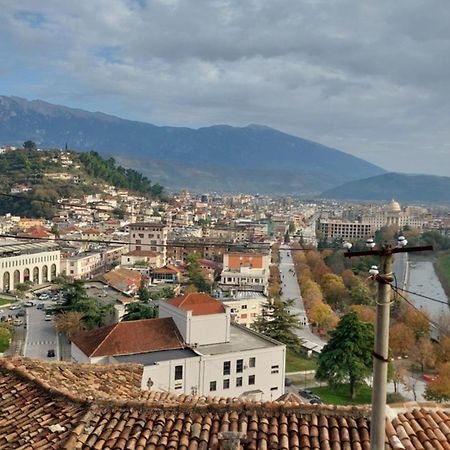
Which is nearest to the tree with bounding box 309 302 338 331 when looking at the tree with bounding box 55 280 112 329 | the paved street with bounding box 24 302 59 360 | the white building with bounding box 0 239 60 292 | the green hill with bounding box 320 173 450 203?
the tree with bounding box 55 280 112 329

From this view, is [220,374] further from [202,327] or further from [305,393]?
[305,393]

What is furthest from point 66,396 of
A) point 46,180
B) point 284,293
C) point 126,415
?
point 46,180

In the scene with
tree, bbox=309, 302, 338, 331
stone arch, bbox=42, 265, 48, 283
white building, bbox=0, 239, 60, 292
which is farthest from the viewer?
stone arch, bbox=42, 265, 48, 283

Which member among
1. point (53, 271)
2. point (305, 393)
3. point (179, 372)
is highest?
point (179, 372)

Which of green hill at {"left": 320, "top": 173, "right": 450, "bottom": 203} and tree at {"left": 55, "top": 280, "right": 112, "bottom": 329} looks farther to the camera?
green hill at {"left": 320, "top": 173, "right": 450, "bottom": 203}

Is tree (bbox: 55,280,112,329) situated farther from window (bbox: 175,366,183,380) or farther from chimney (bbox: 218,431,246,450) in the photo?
chimney (bbox: 218,431,246,450)

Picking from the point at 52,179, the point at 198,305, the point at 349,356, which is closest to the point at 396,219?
the point at 52,179

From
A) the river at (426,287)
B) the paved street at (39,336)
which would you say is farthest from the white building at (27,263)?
the river at (426,287)
